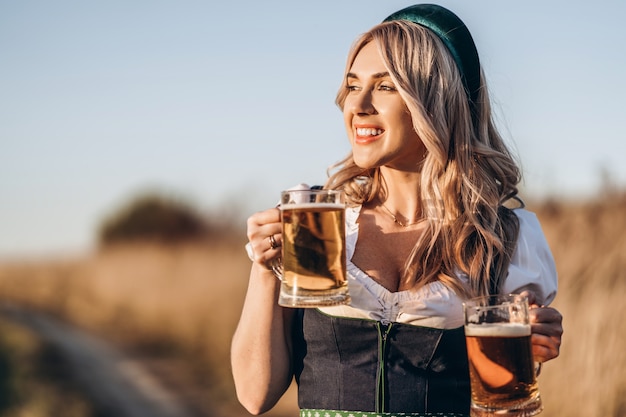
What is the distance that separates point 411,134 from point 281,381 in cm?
89

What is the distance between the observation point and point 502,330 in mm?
2012

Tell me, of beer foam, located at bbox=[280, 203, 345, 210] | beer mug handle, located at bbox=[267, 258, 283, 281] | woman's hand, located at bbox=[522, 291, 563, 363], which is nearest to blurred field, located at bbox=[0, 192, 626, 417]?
woman's hand, located at bbox=[522, 291, 563, 363]

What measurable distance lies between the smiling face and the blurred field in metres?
2.72

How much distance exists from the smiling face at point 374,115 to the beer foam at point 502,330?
2.14ft

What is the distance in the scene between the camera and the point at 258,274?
2.42 m

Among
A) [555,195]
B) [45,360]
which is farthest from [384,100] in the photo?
[45,360]

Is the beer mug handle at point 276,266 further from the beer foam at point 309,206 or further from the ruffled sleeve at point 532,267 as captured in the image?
the ruffled sleeve at point 532,267

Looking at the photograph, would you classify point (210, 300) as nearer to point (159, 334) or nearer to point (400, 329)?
point (159, 334)

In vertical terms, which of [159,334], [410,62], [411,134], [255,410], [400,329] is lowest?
[159,334]

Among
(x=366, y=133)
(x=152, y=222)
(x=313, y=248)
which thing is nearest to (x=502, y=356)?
(x=313, y=248)

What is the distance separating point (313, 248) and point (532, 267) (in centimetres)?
82

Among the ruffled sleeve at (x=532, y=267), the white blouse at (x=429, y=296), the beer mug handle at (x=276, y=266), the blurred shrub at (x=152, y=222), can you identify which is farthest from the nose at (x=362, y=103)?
the blurred shrub at (x=152, y=222)

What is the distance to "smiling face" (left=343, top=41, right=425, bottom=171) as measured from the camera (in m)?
2.46

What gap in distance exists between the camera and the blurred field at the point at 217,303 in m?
4.72
